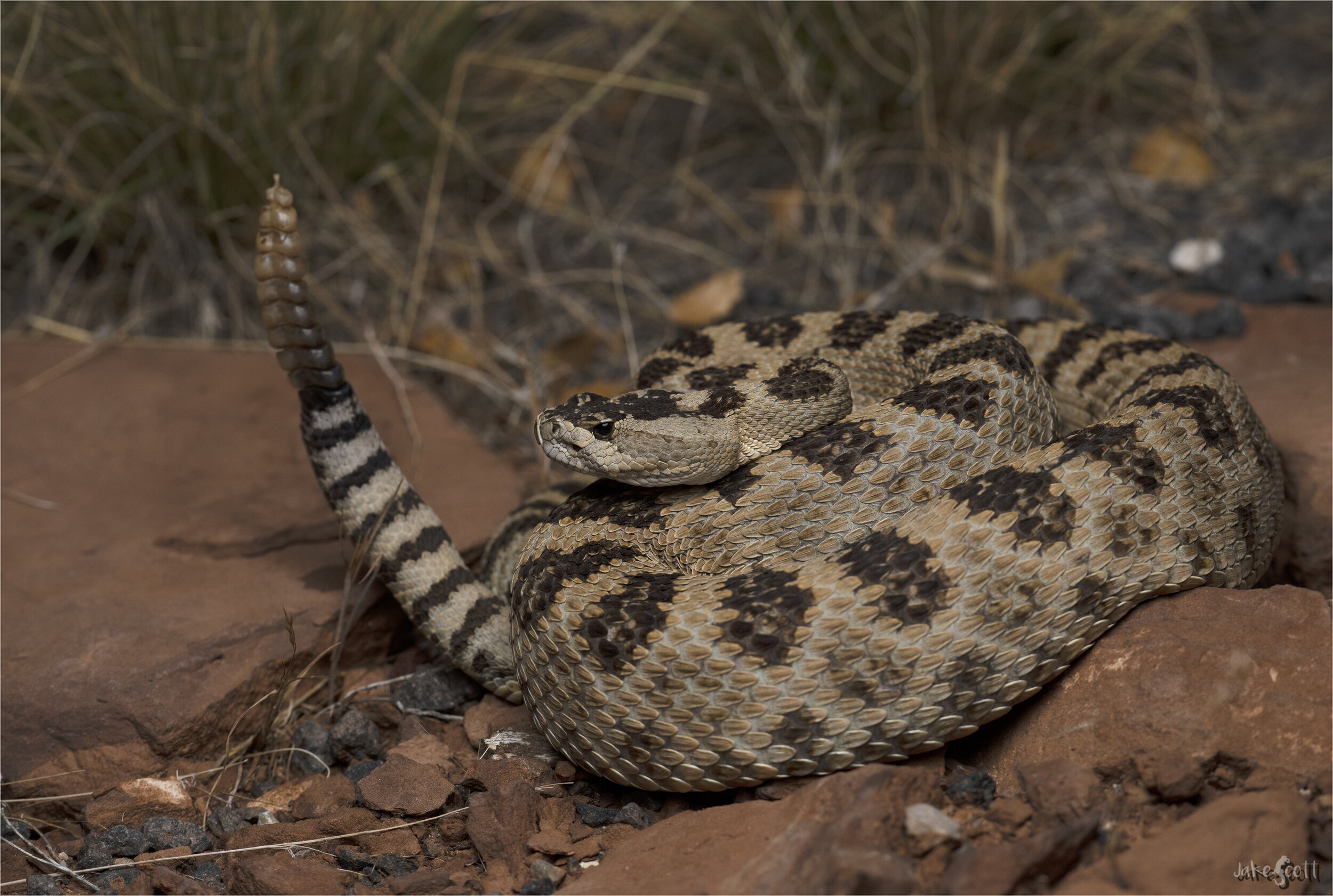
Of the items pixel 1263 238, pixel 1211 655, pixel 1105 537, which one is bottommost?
pixel 1211 655

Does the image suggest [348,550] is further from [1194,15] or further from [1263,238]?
[1194,15]

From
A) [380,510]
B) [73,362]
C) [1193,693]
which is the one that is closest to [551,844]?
[380,510]

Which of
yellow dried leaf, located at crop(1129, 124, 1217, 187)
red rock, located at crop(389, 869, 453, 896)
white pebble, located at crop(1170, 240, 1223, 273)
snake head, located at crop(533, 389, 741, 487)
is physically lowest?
red rock, located at crop(389, 869, 453, 896)

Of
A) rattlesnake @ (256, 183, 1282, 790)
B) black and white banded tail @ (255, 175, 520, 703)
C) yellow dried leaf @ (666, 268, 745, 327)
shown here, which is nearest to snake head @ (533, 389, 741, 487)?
rattlesnake @ (256, 183, 1282, 790)

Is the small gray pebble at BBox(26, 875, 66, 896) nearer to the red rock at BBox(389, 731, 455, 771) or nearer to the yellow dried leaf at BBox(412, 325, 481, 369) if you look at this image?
the red rock at BBox(389, 731, 455, 771)

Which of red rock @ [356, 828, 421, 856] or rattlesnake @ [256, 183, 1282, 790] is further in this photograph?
red rock @ [356, 828, 421, 856]

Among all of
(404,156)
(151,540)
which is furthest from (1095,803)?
(404,156)

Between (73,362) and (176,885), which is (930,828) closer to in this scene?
(176,885)
